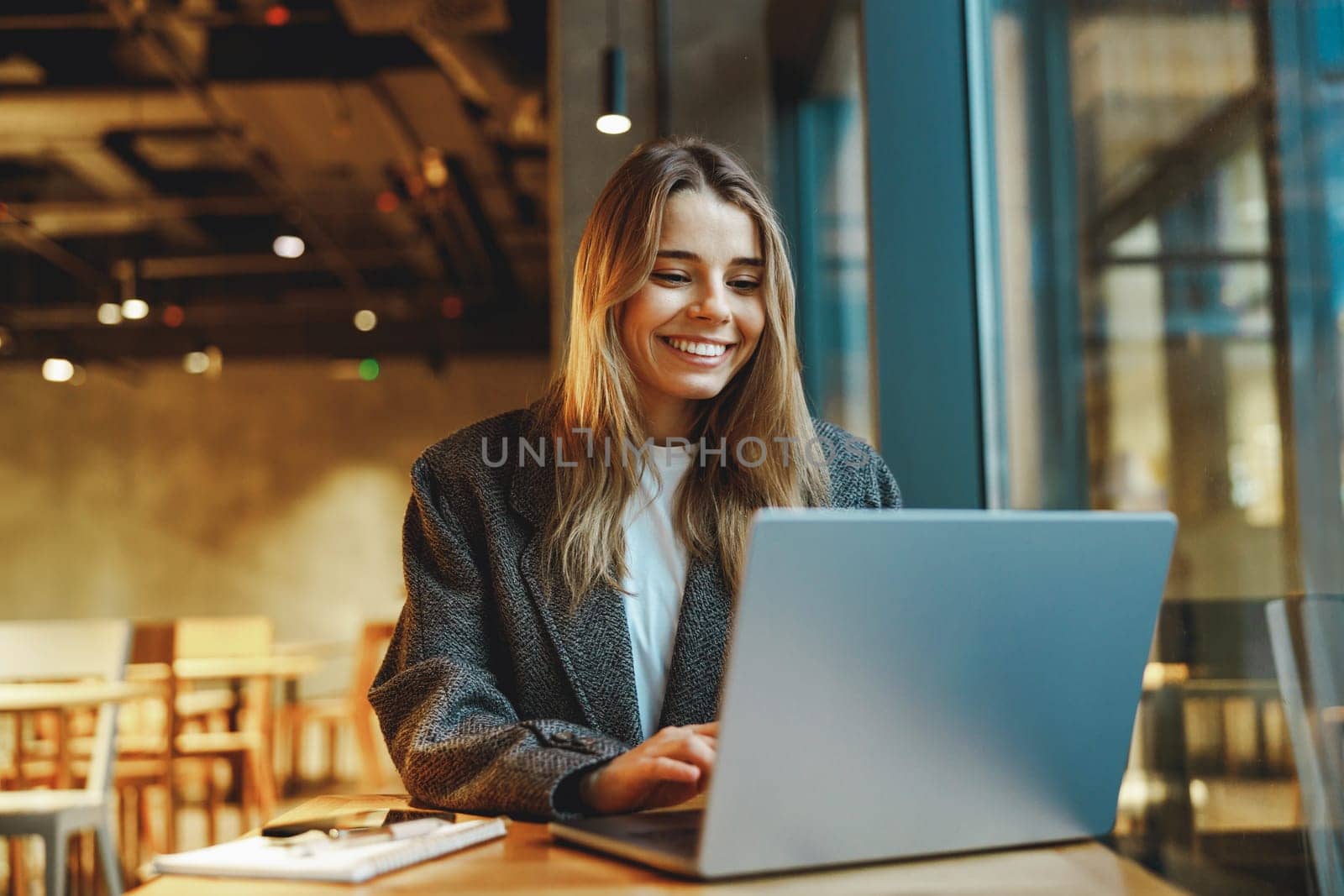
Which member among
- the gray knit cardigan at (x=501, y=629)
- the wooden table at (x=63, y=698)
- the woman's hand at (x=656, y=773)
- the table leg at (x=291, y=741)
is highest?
the gray knit cardigan at (x=501, y=629)

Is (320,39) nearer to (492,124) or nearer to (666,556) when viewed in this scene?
(492,124)

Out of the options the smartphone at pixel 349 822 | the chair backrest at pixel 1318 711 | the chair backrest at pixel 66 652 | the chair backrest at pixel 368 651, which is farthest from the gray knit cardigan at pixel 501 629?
the chair backrest at pixel 368 651

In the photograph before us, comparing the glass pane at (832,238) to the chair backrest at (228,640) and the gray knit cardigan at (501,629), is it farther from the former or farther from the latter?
the chair backrest at (228,640)

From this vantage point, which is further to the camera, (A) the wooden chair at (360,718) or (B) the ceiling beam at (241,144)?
(A) the wooden chair at (360,718)

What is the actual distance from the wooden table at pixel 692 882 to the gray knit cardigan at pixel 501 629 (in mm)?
316

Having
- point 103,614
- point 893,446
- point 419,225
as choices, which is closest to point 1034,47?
point 893,446

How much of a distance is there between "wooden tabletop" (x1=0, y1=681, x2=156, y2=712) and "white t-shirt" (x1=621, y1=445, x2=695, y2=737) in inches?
96.8

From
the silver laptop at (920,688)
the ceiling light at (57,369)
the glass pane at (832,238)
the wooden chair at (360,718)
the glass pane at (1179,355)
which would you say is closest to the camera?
the silver laptop at (920,688)

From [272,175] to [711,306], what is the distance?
20.2 ft

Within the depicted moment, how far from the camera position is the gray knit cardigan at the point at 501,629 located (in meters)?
1.30

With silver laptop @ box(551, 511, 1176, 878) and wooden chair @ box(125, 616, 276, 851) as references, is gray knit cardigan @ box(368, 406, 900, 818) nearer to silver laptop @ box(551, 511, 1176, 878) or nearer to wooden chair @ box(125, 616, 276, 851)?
silver laptop @ box(551, 511, 1176, 878)

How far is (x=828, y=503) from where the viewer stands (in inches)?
61.7

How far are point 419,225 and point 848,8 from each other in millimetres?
5858

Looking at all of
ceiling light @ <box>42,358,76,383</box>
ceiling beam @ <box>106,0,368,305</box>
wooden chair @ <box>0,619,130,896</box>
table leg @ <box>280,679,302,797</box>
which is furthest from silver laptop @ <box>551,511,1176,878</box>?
ceiling light @ <box>42,358,76,383</box>
